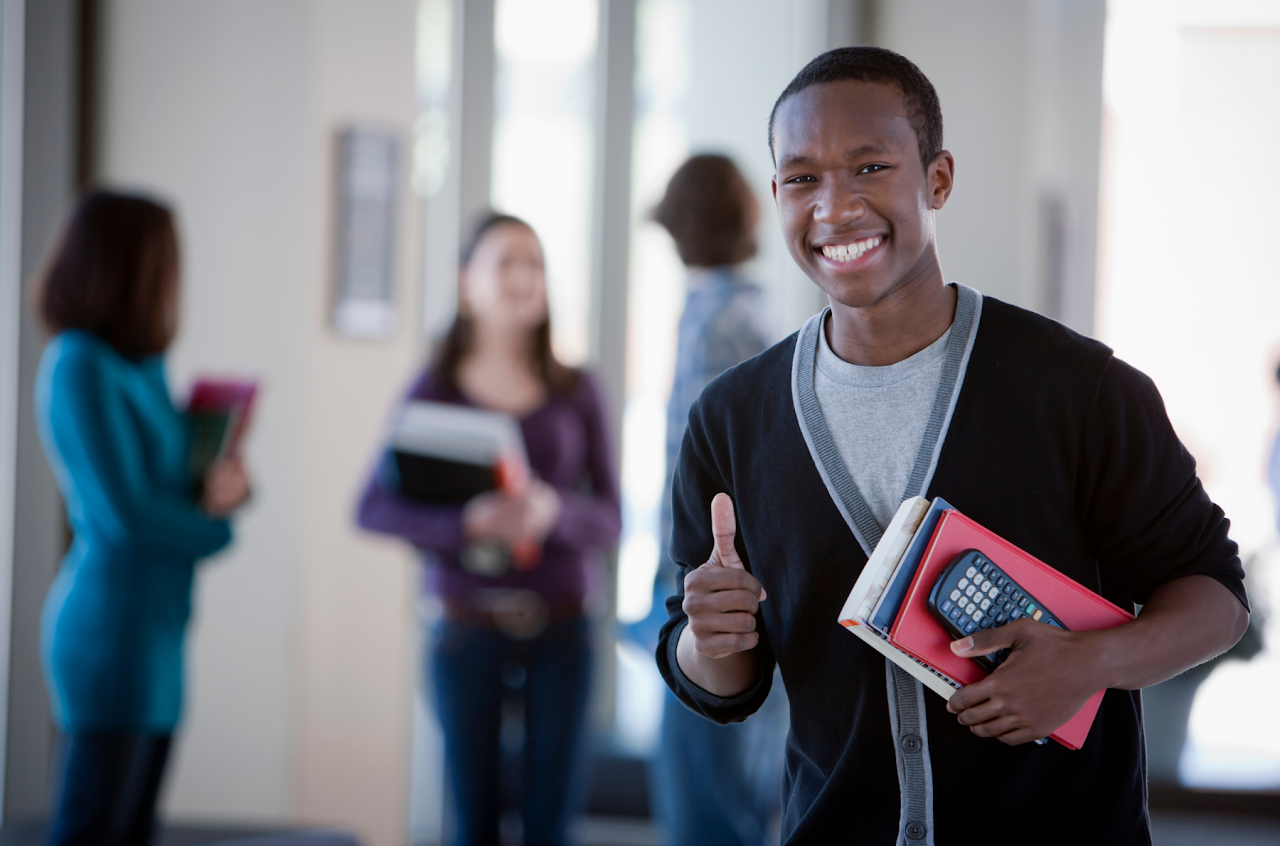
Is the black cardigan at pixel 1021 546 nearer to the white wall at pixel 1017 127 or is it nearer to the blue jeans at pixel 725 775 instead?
the blue jeans at pixel 725 775

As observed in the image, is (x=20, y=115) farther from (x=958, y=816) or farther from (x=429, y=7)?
(x=958, y=816)

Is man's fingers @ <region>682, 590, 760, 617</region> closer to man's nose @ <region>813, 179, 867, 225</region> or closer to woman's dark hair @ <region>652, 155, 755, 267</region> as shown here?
man's nose @ <region>813, 179, 867, 225</region>

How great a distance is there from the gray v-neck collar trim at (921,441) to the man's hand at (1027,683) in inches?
5.8

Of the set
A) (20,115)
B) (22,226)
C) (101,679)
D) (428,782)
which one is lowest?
(428,782)

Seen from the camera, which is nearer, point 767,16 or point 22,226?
point 22,226

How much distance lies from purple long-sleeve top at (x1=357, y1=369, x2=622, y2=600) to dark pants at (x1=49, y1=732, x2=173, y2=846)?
0.68 meters

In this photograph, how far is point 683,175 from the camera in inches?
92.4

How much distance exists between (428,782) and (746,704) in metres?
2.73

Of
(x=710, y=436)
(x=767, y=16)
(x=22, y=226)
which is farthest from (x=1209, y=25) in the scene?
(x=22, y=226)

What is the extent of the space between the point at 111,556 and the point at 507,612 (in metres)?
0.84

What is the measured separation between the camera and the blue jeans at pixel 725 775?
2154 millimetres

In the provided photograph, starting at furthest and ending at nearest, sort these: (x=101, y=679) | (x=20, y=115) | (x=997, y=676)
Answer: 1. (x=20, y=115)
2. (x=101, y=679)
3. (x=997, y=676)

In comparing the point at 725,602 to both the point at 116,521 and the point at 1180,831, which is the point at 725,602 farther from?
the point at 1180,831

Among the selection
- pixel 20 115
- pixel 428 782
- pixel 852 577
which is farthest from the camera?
pixel 428 782
